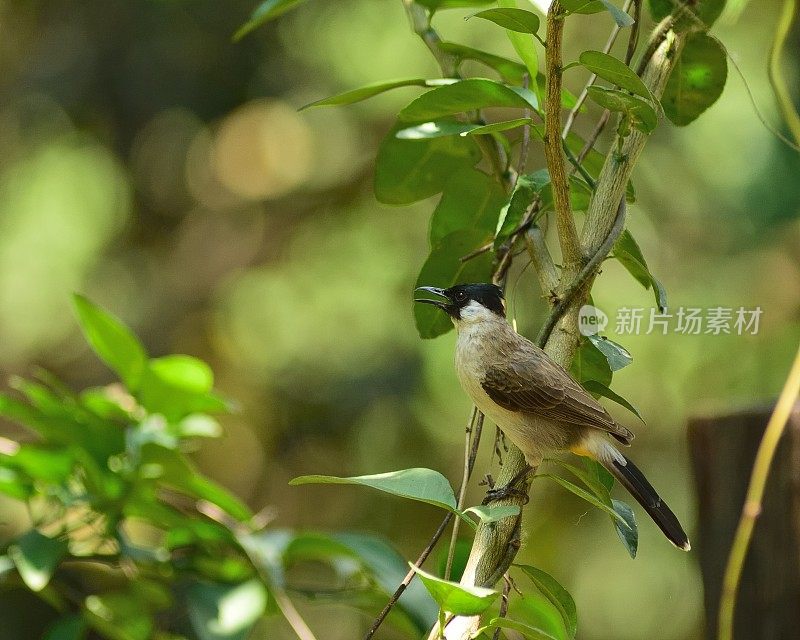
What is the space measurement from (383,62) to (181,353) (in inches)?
56.7

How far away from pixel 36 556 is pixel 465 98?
96 centimetres

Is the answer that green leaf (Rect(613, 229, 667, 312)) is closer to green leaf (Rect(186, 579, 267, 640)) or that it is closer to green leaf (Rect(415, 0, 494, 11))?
green leaf (Rect(415, 0, 494, 11))

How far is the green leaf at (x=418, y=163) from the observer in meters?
1.17

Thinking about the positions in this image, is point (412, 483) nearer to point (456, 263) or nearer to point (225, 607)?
point (456, 263)

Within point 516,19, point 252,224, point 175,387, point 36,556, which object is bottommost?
point 252,224

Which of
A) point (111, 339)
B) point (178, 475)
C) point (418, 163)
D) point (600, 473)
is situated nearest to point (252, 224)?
point (111, 339)

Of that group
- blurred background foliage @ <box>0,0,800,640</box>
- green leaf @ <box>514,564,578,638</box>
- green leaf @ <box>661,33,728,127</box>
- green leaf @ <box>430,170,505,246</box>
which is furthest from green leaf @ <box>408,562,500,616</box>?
blurred background foliage @ <box>0,0,800,640</box>

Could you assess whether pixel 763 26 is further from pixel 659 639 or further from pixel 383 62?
pixel 659 639

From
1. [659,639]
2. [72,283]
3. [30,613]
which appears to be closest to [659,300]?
[659,639]

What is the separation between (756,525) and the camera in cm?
135

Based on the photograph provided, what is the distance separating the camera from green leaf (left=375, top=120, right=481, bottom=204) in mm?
1166

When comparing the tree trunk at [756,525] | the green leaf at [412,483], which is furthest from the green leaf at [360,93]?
the tree trunk at [756,525]

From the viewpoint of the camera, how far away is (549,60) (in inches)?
30.3

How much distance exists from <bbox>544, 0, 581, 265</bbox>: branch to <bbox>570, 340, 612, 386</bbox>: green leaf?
174mm
